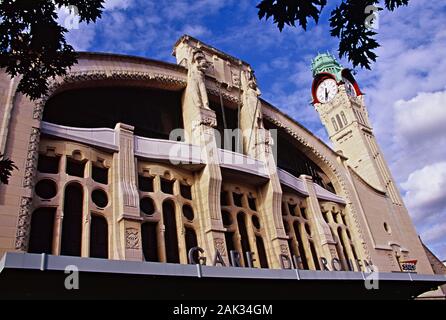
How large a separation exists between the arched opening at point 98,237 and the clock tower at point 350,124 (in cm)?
2702

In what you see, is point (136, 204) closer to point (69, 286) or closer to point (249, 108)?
point (69, 286)

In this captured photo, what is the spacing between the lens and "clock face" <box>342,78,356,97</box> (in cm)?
4645

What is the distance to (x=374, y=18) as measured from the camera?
217 inches

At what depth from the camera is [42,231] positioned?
46.9 ft

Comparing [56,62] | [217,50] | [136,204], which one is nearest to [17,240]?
[136,204]

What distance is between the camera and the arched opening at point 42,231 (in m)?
13.9

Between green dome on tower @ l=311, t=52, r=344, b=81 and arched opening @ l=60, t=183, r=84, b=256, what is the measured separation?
41995mm

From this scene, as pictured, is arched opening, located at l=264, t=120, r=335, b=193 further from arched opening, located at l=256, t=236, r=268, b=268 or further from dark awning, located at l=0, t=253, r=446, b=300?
dark awning, located at l=0, t=253, r=446, b=300

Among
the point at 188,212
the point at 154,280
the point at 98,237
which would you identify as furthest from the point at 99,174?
the point at 154,280

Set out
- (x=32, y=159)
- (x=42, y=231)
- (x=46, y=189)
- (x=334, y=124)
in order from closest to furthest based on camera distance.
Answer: (x=42, y=231) < (x=32, y=159) < (x=46, y=189) < (x=334, y=124)

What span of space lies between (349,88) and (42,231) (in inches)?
1716

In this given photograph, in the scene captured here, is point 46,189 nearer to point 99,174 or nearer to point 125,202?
point 99,174

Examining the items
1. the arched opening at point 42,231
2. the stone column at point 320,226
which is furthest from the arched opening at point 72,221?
the stone column at point 320,226

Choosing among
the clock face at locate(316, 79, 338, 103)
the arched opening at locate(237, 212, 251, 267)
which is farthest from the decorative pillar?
the clock face at locate(316, 79, 338, 103)
